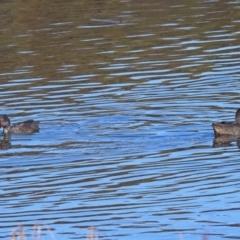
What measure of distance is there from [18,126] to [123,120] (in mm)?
1787

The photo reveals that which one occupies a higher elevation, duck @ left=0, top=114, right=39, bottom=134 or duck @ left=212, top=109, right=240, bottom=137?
duck @ left=0, top=114, right=39, bottom=134

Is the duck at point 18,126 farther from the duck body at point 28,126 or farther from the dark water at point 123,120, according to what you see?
the dark water at point 123,120

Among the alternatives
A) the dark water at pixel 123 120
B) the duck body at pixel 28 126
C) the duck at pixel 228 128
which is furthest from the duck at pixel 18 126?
the duck at pixel 228 128

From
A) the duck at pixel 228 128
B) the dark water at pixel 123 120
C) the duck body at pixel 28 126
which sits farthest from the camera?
the duck body at pixel 28 126

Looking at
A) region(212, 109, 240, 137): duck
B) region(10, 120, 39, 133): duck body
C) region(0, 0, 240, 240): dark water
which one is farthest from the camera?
region(10, 120, 39, 133): duck body

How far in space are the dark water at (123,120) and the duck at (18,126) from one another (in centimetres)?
15

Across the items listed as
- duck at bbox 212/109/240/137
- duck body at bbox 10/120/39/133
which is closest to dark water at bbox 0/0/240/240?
duck body at bbox 10/120/39/133

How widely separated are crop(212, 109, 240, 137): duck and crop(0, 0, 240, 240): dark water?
244 mm

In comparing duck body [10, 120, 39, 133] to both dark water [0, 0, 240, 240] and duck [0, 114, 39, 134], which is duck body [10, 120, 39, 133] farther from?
dark water [0, 0, 240, 240]

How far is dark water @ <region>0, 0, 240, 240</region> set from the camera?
11383mm

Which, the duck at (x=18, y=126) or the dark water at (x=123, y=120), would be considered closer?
the dark water at (x=123, y=120)

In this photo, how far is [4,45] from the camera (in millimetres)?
25438

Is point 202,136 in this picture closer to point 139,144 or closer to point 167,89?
point 139,144

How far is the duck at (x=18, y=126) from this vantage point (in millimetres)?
15938
